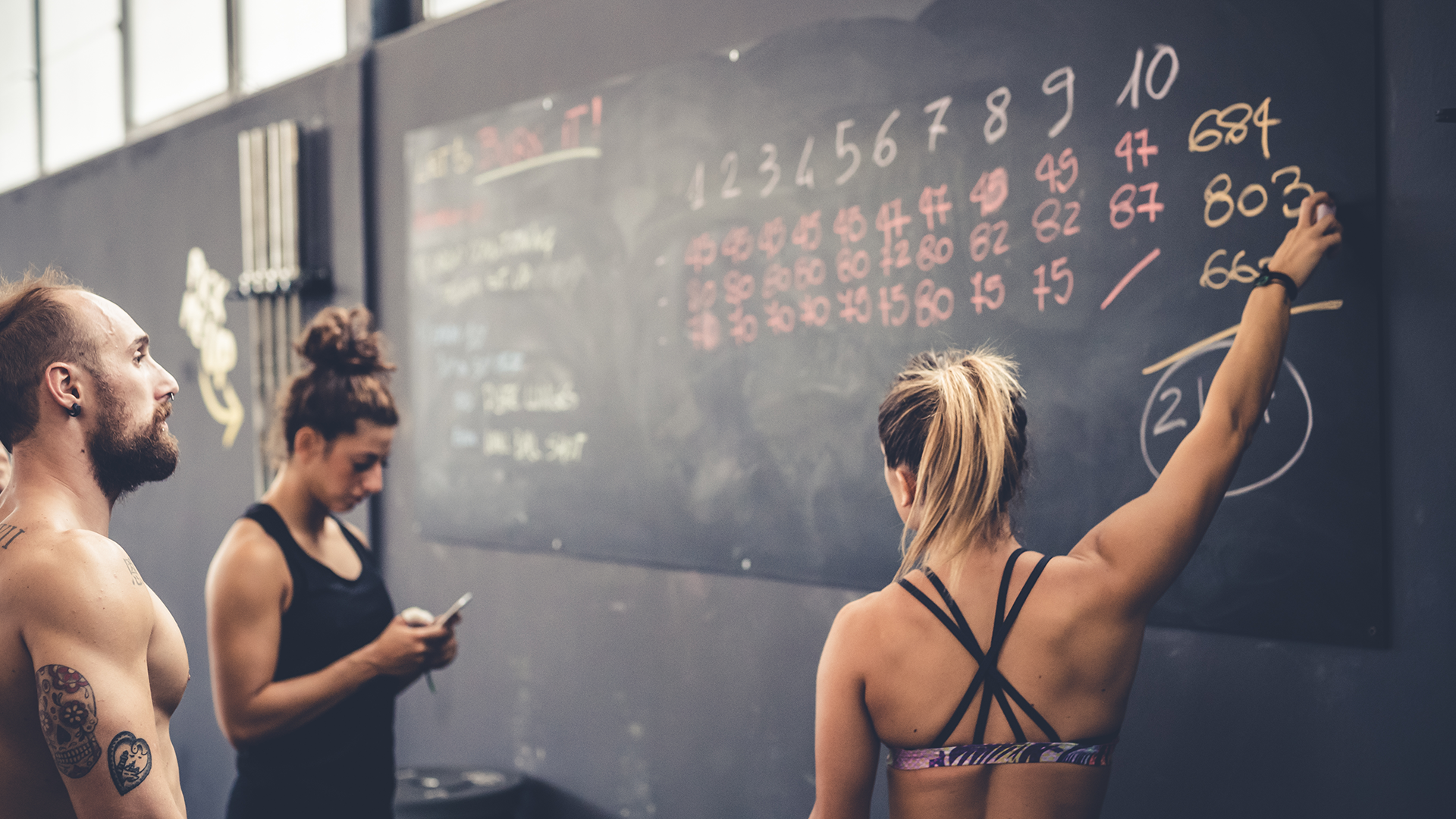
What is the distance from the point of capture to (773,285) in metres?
2.43

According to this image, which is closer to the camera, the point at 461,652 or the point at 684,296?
the point at 684,296

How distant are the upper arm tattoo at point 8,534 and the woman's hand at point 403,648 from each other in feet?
2.83

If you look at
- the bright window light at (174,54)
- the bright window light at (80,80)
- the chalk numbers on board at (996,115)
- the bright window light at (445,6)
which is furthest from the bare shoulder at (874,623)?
the bright window light at (80,80)

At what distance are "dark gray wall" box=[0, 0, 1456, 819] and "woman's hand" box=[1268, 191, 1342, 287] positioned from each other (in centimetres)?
11

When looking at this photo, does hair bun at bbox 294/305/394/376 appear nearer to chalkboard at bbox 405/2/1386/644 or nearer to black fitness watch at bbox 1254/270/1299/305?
chalkboard at bbox 405/2/1386/644

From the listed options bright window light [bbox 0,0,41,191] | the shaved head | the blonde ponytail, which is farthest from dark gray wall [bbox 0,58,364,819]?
the blonde ponytail

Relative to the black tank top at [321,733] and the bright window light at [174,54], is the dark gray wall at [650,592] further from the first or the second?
the black tank top at [321,733]

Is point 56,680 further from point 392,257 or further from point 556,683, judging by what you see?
point 392,257

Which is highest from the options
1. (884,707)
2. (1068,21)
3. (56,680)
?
(1068,21)

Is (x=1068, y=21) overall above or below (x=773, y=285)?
above

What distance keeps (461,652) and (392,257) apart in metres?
1.32

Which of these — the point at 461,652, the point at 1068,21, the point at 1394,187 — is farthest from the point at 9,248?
the point at 1394,187

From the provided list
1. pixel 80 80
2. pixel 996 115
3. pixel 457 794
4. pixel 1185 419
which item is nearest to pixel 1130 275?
pixel 1185 419

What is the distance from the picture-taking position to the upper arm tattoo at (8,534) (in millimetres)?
1275
